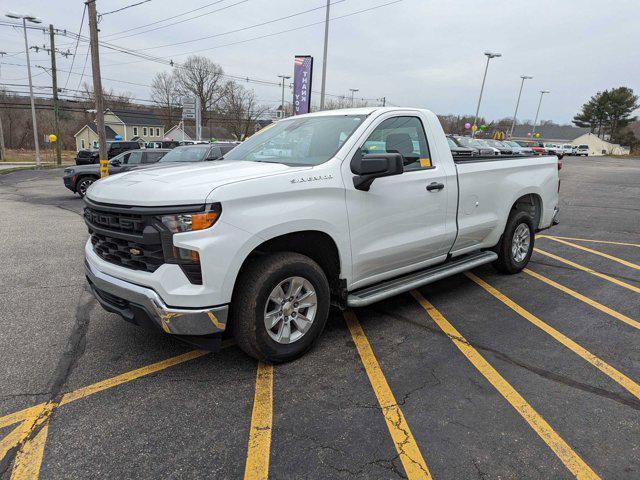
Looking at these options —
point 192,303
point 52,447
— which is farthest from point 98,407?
point 192,303

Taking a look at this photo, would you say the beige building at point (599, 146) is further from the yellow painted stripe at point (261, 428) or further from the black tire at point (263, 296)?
the yellow painted stripe at point (261, 428)

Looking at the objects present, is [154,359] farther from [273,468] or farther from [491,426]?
[491,426]

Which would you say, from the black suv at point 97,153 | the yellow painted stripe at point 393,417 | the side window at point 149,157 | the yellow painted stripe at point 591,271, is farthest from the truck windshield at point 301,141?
the black suv at point 97,153

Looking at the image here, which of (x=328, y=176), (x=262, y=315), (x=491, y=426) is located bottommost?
(x=491, y=426)

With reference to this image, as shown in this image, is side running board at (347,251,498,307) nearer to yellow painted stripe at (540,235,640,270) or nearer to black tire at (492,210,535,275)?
black tire at (492,210,535,275)

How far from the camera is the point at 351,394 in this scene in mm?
3039

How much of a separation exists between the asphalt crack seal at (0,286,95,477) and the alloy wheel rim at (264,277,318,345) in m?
1.51

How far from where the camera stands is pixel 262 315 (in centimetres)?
309

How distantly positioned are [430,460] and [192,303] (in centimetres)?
171

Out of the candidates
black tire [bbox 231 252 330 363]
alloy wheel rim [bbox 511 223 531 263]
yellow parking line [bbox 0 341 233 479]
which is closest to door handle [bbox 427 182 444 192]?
black tire [bbox 231 252 330 363]

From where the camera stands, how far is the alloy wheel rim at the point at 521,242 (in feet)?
18.5

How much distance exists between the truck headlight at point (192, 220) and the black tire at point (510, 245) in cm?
404

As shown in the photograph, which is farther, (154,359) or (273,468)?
(154,359)

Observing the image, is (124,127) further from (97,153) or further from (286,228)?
(286,228)
